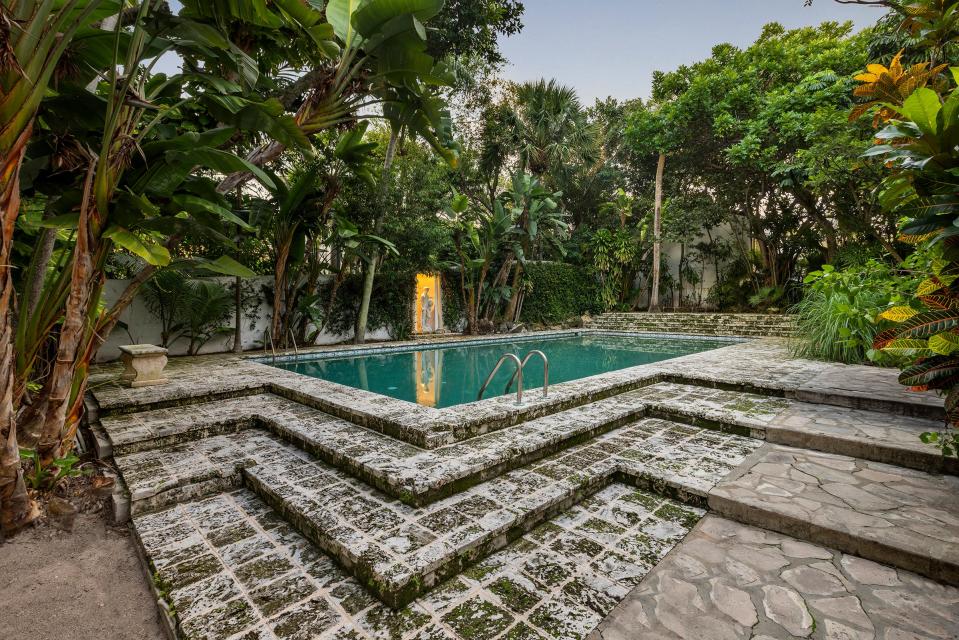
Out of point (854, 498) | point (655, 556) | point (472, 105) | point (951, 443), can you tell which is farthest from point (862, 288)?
point (472, 105)

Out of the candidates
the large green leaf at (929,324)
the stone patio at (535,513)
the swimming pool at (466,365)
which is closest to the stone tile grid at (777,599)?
Answer: the stone patio at (535,513)

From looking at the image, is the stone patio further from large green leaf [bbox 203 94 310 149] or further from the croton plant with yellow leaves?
large green leaf [bbox 203 94 310 149]

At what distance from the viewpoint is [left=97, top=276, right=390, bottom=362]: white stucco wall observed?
282 inches

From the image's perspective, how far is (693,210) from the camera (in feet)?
48.3

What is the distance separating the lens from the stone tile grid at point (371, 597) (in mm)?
1622

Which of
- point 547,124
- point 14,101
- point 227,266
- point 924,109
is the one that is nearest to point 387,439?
point 227,266

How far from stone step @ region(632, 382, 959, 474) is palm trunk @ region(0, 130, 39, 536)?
4846 mm

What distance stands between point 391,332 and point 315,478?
8.48 metres

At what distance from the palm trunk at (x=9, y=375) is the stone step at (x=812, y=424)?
191 inches

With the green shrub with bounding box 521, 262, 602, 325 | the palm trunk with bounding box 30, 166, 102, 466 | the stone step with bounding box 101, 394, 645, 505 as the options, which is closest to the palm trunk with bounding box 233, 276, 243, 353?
the stone step with bounding box 101, 394, 645, 505

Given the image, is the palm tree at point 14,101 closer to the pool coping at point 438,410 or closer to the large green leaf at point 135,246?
the large green leaf at point 135,246

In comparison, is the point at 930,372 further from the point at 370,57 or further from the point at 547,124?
the point at 547,124

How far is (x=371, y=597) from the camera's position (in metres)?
1.80

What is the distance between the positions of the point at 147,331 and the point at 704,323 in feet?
49.1
